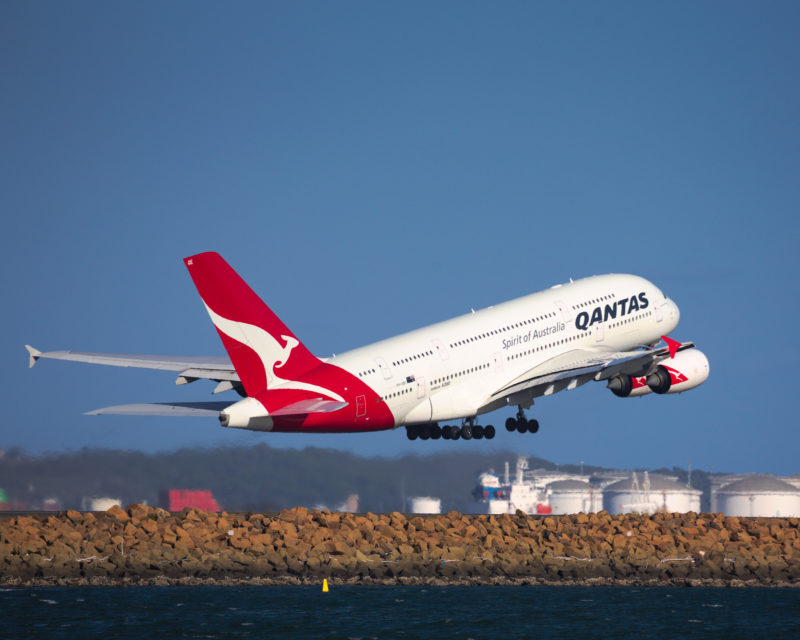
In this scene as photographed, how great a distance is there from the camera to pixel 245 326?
53.2m

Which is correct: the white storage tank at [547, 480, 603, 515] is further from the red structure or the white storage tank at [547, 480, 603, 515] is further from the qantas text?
the red structure

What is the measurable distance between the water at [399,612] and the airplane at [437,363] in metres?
6.77

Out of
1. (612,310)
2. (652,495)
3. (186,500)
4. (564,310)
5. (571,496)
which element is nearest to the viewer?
(564,310)

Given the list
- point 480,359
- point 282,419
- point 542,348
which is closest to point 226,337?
point 282,419

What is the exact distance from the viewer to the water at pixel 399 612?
48.5 metres

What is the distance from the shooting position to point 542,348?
6262 cm

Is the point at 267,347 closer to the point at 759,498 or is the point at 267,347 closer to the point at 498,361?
the point at 498,361

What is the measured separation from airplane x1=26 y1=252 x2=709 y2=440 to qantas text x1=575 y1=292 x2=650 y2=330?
0.05 meters

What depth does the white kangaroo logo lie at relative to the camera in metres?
53.1

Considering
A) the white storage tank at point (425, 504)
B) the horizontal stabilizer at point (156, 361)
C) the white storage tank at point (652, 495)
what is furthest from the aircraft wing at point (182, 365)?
the white storage tank at point (652, 495)

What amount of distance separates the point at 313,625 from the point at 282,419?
8.20 metres

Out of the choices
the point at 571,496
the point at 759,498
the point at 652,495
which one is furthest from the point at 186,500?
the point at 571,496

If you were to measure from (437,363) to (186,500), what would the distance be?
14.3 metres

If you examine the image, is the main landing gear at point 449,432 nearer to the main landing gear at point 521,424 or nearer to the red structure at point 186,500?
the main landing gear at point 521,424
